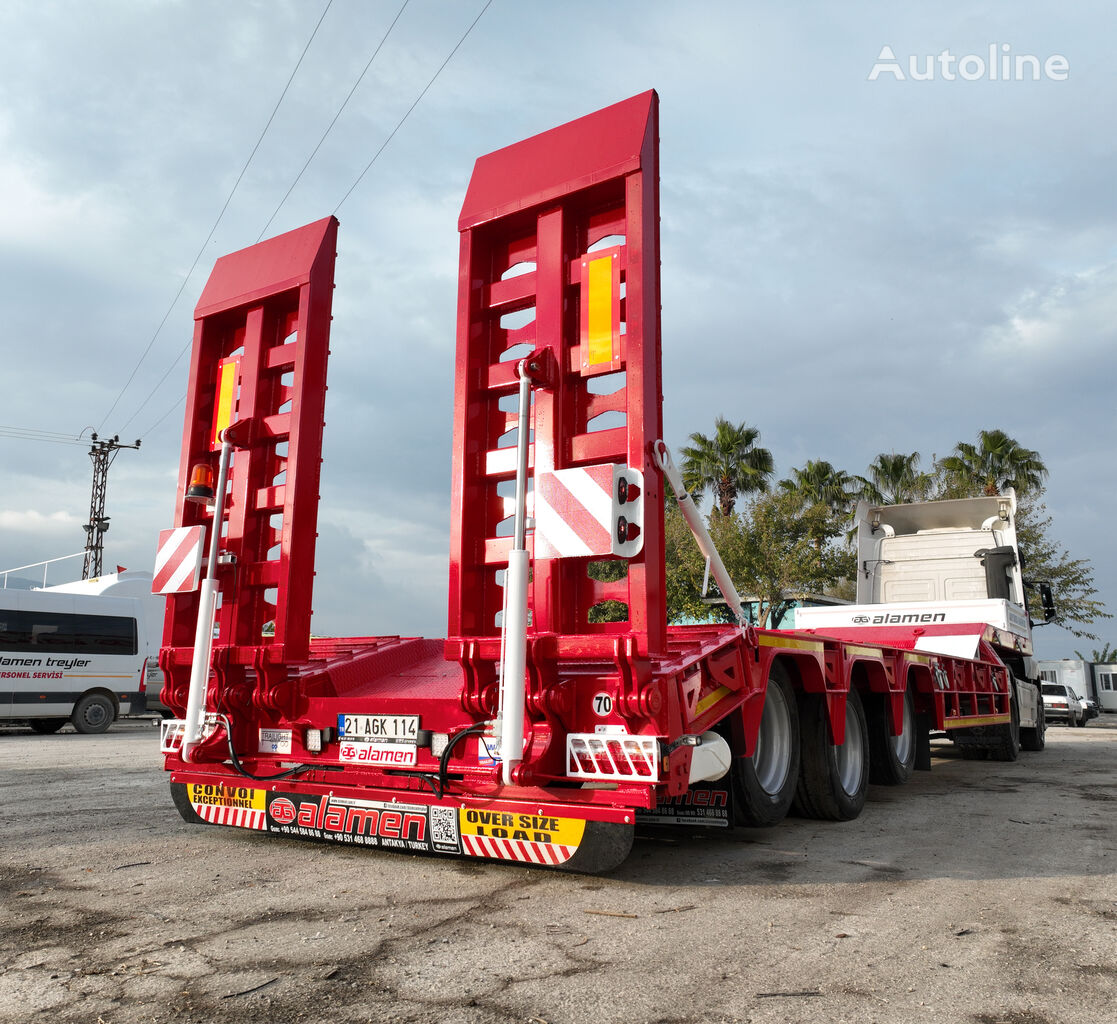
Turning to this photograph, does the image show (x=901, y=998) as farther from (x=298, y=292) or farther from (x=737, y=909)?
(x=298, y=292)

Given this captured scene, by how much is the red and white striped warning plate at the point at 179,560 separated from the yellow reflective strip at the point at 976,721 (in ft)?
21.5

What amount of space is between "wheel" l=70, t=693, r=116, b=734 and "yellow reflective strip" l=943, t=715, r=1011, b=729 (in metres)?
15.9

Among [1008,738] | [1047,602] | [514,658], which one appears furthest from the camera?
[1047,602]

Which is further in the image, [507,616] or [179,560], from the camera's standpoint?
[179,560]

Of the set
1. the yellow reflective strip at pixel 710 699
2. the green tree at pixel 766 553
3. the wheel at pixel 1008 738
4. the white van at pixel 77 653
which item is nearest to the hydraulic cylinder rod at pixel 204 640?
the yellow reflective strip at pixel 710 699

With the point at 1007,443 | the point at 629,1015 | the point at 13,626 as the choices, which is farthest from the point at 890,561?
the point at 1007,443

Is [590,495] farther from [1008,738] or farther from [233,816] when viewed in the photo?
[1008,738]

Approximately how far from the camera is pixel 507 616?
4.08m

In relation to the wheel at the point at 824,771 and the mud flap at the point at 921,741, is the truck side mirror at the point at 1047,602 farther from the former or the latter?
the wheel at the point at 824,771

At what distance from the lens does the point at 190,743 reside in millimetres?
5352

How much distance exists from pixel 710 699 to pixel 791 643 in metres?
1.25

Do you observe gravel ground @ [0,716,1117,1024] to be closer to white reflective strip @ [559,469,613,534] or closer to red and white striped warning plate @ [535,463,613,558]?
red and white striped warning plate @ [535,463,613,558]

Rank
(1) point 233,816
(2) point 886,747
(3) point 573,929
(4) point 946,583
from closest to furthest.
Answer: (3) point 573,929, (1) point 233,816, (2) point 886,747, (4) point 946,583

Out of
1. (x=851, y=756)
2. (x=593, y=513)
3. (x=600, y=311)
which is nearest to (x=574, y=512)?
(x=593, y=513)
